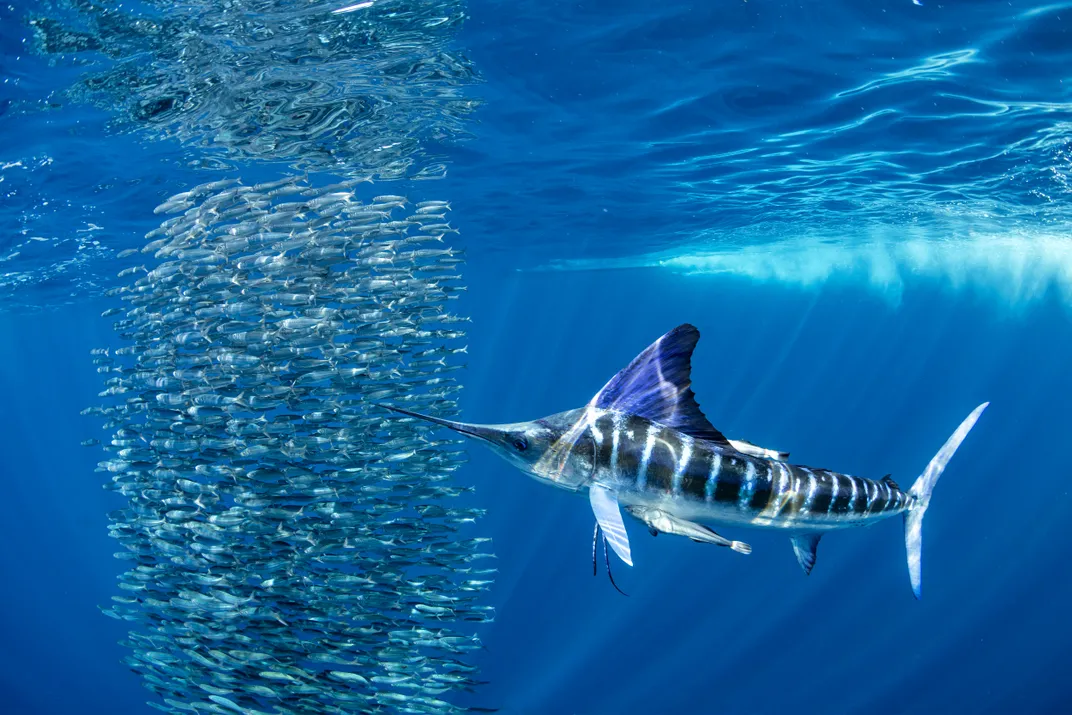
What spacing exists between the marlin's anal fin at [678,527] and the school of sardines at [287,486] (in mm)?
5394

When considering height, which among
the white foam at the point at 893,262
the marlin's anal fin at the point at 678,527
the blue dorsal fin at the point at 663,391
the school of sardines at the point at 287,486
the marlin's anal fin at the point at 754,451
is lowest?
the white foam at the point at 893,262

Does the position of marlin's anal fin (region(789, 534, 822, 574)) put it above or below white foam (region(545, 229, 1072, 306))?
above

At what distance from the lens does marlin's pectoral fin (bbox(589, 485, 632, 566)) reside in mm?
2703

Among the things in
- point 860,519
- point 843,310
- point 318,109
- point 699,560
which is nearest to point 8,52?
point 318,109

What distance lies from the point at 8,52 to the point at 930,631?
2737 centimetres

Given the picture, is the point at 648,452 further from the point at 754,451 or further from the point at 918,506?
the point at 918,506

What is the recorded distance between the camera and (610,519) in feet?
9.46

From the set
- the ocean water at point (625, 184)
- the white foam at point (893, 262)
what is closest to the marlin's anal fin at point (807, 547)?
the ocean water at point (625, 184)

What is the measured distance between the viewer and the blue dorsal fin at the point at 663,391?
2934 millimetres

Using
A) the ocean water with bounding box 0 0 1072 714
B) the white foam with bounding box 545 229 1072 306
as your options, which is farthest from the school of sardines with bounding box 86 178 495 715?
the white foam with bounding box 545 229 1072 306

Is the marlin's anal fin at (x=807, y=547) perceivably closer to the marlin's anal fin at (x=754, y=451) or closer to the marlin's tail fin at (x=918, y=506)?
the marlin's anal fin at (x=754, y=451)

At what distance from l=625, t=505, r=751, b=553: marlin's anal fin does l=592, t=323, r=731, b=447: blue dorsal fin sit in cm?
41

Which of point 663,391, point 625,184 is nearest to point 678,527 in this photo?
point 663,391

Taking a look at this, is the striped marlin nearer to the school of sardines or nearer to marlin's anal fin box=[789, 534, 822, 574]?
marlin's anal fin box=[789, 534, 822, 574]
